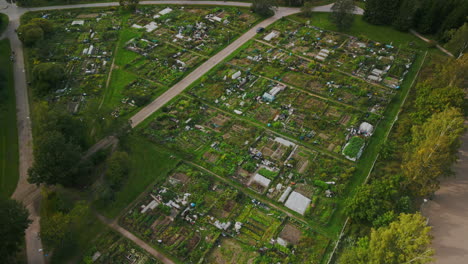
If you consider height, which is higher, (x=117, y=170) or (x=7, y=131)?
(x=117, y=170)

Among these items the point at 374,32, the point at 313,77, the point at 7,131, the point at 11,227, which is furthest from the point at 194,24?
the point at 11,227

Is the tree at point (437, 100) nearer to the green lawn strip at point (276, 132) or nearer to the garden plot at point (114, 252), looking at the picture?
the green lawn strip at point (276, 132)

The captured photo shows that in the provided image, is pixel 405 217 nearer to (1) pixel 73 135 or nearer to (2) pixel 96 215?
(2) pixel 96 215

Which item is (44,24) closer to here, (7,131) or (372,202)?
(7,131)

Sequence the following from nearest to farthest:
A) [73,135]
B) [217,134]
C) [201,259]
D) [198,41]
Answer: [201,259], [73,135], [217,134], [198,41]

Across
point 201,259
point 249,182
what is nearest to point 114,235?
point 201,259

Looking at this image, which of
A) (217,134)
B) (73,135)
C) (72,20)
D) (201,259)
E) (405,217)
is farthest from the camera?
(72,20)

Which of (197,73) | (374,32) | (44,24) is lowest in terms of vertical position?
(197,73)

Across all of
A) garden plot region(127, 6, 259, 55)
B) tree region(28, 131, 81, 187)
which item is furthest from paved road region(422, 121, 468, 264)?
garden plot region(127, 6, 259, 55)
